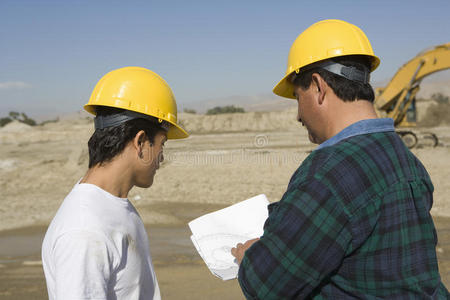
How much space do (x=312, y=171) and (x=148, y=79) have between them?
3.20 ft

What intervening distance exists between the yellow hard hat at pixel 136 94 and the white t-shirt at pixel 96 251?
407mm

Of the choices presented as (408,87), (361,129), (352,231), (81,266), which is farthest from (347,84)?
(408,87)

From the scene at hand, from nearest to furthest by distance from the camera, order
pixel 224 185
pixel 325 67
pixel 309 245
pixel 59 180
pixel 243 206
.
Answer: pixel 309 245 < pixel 325 67 < pixel 243 206 < pixel 224 185 < pixel 59 180

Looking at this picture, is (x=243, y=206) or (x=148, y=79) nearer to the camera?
(x=148, y=79)

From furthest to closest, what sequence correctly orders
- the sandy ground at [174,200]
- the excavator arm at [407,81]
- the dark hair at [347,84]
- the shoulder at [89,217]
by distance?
1. the excavator arm at [407,81]
2. the sandy ground at [174,200]
3. the dark hair at [347,84]
4. the shoulder at [89,217]

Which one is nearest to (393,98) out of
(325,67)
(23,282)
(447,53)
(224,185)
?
(447,53)

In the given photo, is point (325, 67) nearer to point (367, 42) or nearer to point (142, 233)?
point (367, 42)

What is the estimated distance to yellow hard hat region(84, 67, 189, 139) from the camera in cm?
185

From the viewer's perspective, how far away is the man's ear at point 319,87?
1665 millimetres

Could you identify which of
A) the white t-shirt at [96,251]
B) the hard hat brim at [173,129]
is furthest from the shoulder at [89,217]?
the hard hat brim at [173,129]

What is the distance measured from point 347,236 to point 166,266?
15.3ft

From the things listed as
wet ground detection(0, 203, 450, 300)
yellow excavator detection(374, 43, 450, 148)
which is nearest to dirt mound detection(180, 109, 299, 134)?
yellow excavator detection(374, 43, 450, 148)

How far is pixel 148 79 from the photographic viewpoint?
77.4 inches

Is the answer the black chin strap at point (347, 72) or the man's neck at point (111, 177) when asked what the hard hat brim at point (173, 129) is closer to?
the man's neck at point (111, 177)
